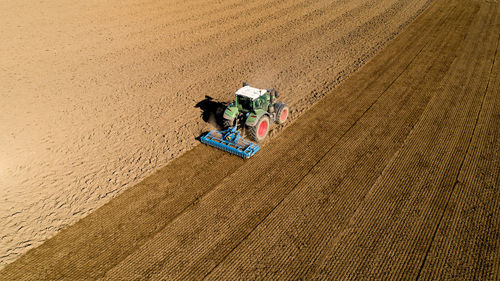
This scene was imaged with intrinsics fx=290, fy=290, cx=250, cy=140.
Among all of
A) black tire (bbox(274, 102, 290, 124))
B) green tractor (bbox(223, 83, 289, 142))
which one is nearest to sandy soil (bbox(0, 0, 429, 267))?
black tire (bbox(274, 102, 290, 124))

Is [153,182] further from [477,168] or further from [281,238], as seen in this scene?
[477,168]

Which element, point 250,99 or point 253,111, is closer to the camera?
point 250,99

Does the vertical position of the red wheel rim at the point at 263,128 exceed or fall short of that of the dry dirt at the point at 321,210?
it exceeds it

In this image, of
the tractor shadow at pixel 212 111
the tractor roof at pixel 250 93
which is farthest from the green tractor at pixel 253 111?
the tractor shadow at pixel 212 111

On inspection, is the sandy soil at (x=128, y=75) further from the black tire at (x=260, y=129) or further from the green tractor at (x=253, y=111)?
the black tire at (x=260, y=129)

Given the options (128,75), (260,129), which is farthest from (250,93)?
(128,75)

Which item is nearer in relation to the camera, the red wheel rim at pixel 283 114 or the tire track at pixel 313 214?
the tire track at pixel 313 214

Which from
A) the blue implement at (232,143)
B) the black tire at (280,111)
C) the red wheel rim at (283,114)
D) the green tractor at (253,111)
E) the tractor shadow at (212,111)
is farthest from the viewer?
the tractor shadow at (212,111)

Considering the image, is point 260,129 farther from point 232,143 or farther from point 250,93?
point 250,93
